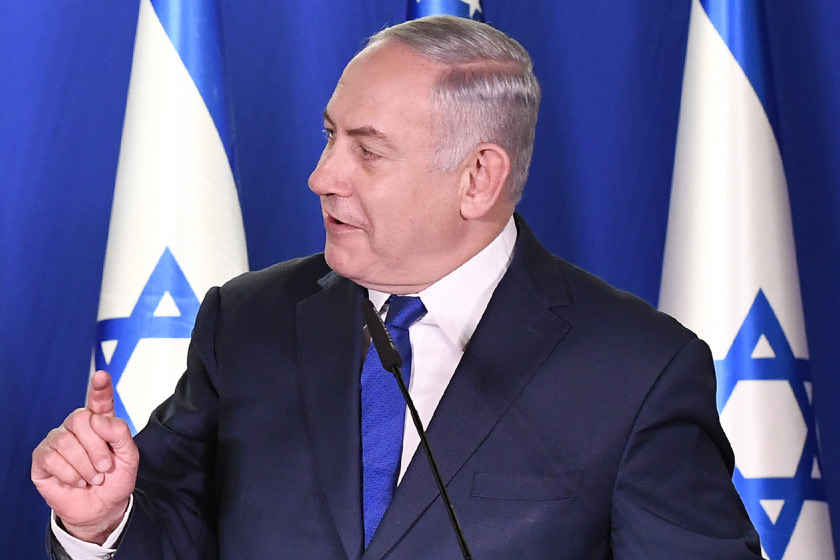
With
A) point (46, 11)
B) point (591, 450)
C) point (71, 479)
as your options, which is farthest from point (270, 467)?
point (46, 11)

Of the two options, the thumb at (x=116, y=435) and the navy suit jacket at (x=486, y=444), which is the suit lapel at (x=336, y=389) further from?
the thumb at (x=116, y=435)

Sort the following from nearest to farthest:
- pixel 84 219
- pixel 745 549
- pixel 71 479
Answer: pixel 71 479 → pixel 745 549 → pixel 84 219

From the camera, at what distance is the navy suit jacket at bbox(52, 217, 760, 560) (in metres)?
1.28

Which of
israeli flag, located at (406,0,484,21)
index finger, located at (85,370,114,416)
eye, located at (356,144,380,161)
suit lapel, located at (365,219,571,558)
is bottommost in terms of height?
suit lapel, located at (365,219,571,558)

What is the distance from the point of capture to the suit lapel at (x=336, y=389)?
1293 mm

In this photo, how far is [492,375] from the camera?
1351 mm

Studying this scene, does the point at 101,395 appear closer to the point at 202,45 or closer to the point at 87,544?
the point at 87,544

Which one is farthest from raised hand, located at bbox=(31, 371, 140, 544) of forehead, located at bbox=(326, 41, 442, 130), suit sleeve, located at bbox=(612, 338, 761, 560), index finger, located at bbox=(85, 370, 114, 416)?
suit sleeve, located at bbox=(612, 338, 761, 560)

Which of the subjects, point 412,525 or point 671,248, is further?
point 671,248

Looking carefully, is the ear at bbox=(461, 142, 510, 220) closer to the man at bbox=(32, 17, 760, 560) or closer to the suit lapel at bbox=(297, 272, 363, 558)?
the man at bbox=(32, 17, 760, 560)

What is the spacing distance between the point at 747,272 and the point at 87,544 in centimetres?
127

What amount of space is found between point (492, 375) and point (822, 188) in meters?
1.02

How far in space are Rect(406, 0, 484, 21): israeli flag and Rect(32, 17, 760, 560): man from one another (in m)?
0.69

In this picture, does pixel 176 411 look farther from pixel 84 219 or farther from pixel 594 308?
pixel 84 219
